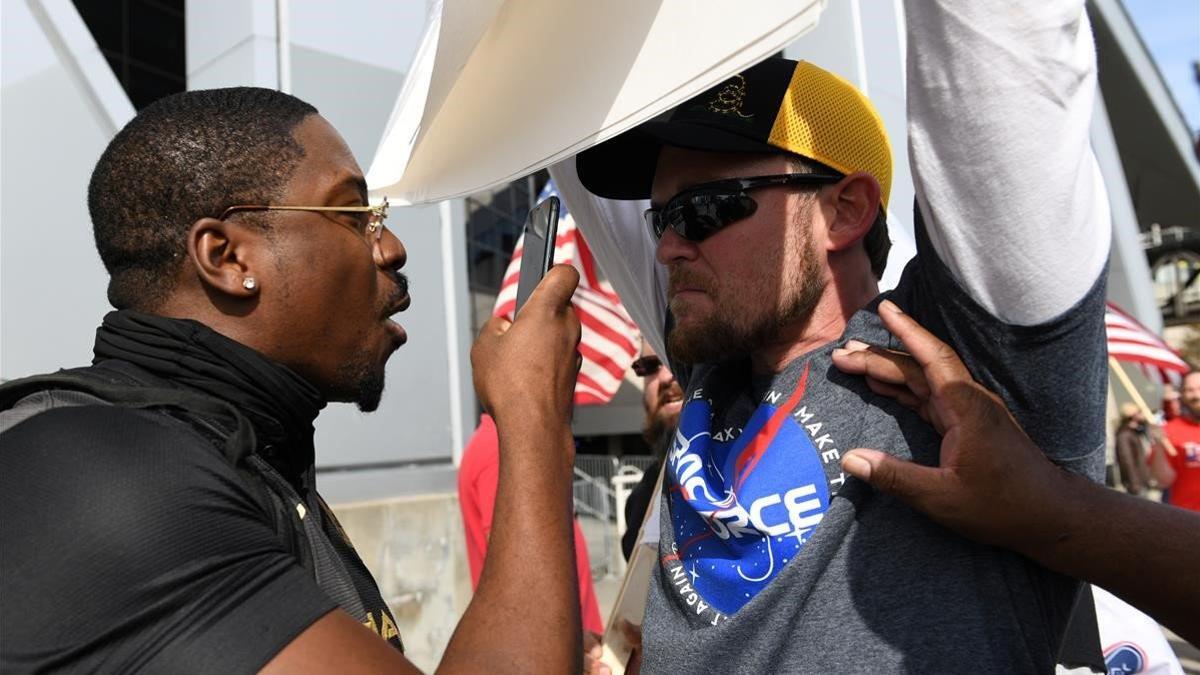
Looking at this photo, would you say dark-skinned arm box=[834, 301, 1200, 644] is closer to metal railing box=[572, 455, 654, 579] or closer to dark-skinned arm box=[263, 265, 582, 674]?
dark-skinned arm box=[263, 265, 582, 674]

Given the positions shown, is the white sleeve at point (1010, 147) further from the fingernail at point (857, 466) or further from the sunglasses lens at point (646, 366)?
the sunglasses lens at point (646, 366)

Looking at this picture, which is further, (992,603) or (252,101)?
(252,101)

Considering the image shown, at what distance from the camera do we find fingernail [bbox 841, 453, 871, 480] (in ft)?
4.21

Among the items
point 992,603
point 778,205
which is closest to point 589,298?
point 778,205

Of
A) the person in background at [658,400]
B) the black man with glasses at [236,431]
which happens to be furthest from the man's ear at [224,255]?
the person in background at [658,400]

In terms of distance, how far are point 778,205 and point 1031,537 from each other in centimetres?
72

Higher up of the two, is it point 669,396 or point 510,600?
point 510,600

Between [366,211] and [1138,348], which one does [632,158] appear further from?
[1138,348]

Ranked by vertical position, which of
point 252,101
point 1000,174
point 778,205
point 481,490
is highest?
point 252,101

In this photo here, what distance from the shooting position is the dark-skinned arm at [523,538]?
3.70 ft

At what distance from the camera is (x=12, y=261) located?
13.1ft

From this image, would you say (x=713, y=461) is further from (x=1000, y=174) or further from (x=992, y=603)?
(x=1000, y=174)

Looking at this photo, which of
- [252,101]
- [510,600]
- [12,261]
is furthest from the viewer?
[12,261]

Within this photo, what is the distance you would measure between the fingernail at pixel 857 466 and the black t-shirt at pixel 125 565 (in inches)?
29.7
